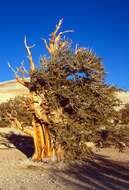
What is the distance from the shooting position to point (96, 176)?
59.9 ft

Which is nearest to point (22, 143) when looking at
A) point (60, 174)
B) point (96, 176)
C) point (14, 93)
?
point (60, 174)

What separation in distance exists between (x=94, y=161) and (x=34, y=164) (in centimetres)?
431

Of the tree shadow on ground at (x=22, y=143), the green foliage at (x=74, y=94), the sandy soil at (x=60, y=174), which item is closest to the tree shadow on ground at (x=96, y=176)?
the sandy soil at (x=60, y=174)

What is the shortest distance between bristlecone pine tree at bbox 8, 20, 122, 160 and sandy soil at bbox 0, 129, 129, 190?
113 centimetres

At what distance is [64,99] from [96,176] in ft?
18.4

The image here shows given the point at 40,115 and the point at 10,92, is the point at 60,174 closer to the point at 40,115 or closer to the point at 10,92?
the point at 40,115

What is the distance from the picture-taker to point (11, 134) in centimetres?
3828

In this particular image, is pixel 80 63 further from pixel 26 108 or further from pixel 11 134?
pixel 11 134

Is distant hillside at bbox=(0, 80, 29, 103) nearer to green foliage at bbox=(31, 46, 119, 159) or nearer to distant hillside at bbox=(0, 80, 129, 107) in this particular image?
distant hillside at bbox=(0, 80, 129, 107)

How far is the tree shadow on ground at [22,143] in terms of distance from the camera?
94.0ft

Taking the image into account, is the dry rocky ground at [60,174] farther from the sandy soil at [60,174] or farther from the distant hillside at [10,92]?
the distant hillside at [10,92]

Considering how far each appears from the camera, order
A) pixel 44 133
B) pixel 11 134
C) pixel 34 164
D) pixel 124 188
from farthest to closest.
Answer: pixel 11 134
pixel 44 133
pixel 34 164
pixel 124 188

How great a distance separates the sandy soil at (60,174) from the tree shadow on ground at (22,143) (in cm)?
135

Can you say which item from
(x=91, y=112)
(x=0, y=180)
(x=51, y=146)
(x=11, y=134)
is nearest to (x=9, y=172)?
(x=0, y=180)
